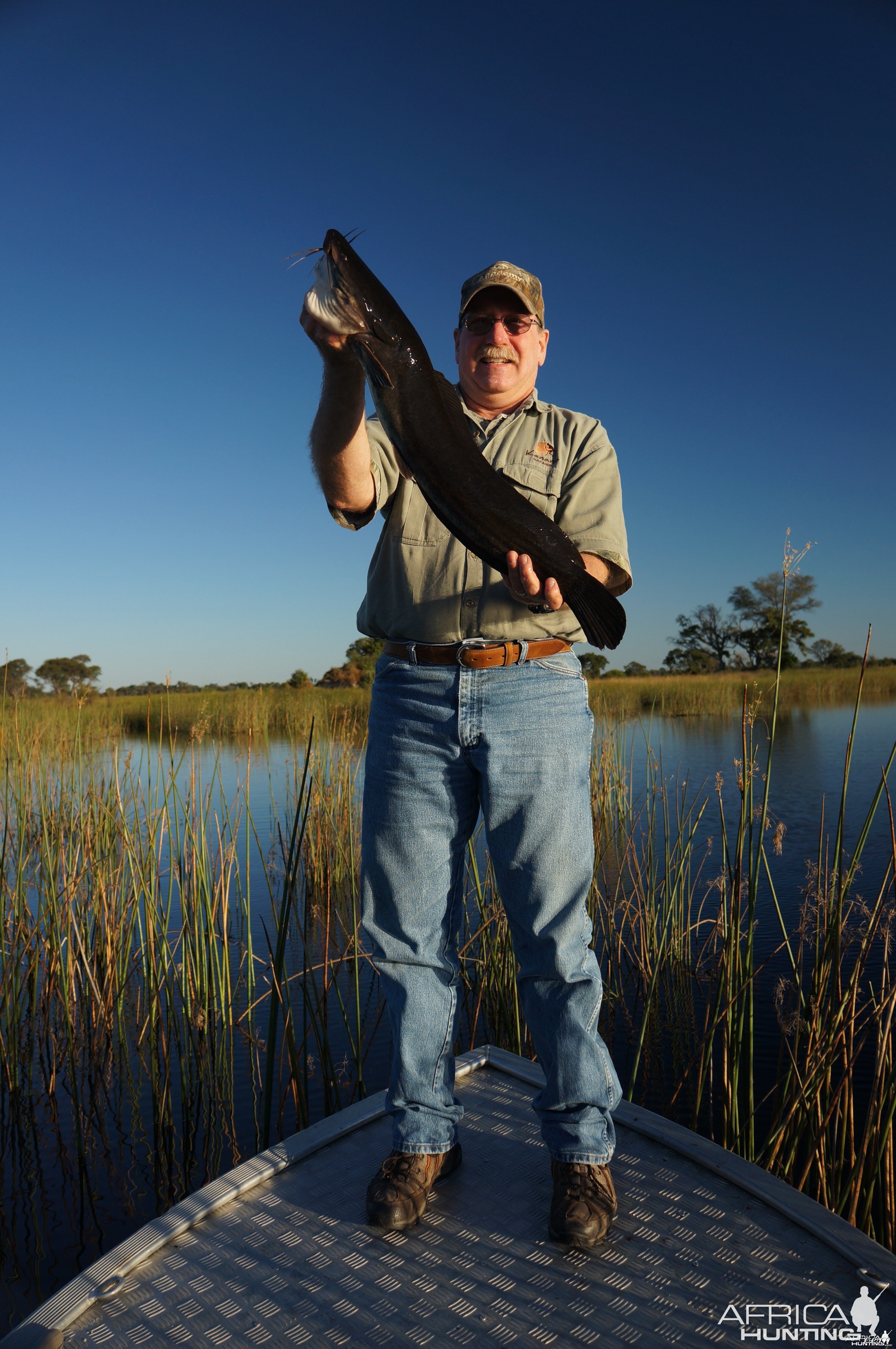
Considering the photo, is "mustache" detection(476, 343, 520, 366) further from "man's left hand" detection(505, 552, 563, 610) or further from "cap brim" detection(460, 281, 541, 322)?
"man's left hand" detection(505, 552, 563, 610)

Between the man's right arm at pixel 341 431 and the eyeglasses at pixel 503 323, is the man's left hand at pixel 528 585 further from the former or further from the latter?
the eyeglasses at pixel 503 323

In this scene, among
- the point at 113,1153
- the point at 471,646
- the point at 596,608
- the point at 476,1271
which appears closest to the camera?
the point at 476,1271

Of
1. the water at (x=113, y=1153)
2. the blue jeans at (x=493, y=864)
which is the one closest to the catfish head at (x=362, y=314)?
the blue jeans at (x=493, y=864)

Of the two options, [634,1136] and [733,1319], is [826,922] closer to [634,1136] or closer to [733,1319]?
[634,1136]

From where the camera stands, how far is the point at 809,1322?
1484 millimetres

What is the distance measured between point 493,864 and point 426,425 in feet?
3.83

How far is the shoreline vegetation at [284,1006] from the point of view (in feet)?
7.47

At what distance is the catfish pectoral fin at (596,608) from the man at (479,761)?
0.21 feet

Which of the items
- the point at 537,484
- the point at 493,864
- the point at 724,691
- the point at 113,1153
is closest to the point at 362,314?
the point at 537,484

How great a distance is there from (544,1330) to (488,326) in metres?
2.38

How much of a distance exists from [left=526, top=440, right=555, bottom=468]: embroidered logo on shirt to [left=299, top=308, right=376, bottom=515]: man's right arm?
1.54 ft

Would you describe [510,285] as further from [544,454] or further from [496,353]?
[544,454]

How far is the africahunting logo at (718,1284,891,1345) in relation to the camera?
144 centimetres

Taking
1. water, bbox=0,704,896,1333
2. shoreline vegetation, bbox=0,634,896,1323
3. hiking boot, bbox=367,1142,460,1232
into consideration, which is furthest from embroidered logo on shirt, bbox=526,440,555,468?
hiking boot, bbox=367,1142,460,1232
